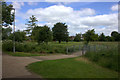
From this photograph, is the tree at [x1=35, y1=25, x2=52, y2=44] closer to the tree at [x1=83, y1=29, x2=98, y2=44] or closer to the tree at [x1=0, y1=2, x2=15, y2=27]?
the tree at [x1=0, y1=2, x2=15, y2=27]

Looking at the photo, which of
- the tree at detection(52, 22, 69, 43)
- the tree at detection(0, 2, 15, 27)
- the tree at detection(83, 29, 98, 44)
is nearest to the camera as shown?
the tree at detection(0, 2, 15, 27)

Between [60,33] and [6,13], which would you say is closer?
[6,13]

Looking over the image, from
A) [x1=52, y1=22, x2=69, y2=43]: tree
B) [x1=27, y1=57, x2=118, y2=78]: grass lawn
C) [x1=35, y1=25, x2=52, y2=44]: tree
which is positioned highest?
[x1=52, y1=22, x2=69, y2=43]: tree

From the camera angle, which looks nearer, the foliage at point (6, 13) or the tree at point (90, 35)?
the foliage at point (6, 13)

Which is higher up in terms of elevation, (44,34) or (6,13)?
(6,13)

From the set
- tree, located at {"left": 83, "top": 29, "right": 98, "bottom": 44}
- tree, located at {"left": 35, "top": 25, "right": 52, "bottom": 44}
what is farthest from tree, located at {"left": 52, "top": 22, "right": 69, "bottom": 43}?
tree, located at {"left": 35, "top": 25, "right": 52, "bottom": 44}

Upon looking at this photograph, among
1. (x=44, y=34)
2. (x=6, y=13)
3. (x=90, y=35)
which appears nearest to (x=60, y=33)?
(x=90, y=35)

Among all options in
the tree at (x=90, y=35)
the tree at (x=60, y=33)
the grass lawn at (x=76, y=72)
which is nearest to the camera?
the grass lawn at (x=76, y=72)

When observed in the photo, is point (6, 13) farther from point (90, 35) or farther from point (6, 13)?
point (90, 35)

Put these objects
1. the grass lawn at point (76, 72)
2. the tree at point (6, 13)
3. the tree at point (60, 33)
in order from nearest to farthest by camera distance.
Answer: the grass lawn at point (76, 72), the tree at point (6, 13), the tree at point (60, 33)

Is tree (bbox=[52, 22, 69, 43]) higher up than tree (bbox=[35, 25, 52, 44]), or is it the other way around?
tree (bbox=[52, 22, 69, 43])

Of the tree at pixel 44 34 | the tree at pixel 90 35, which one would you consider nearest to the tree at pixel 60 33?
the tree at pixel 90 35

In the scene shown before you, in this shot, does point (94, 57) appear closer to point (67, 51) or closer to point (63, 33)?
point (67, 51)

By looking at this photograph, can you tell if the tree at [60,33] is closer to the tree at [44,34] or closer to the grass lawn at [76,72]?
the tree at [44,34]
